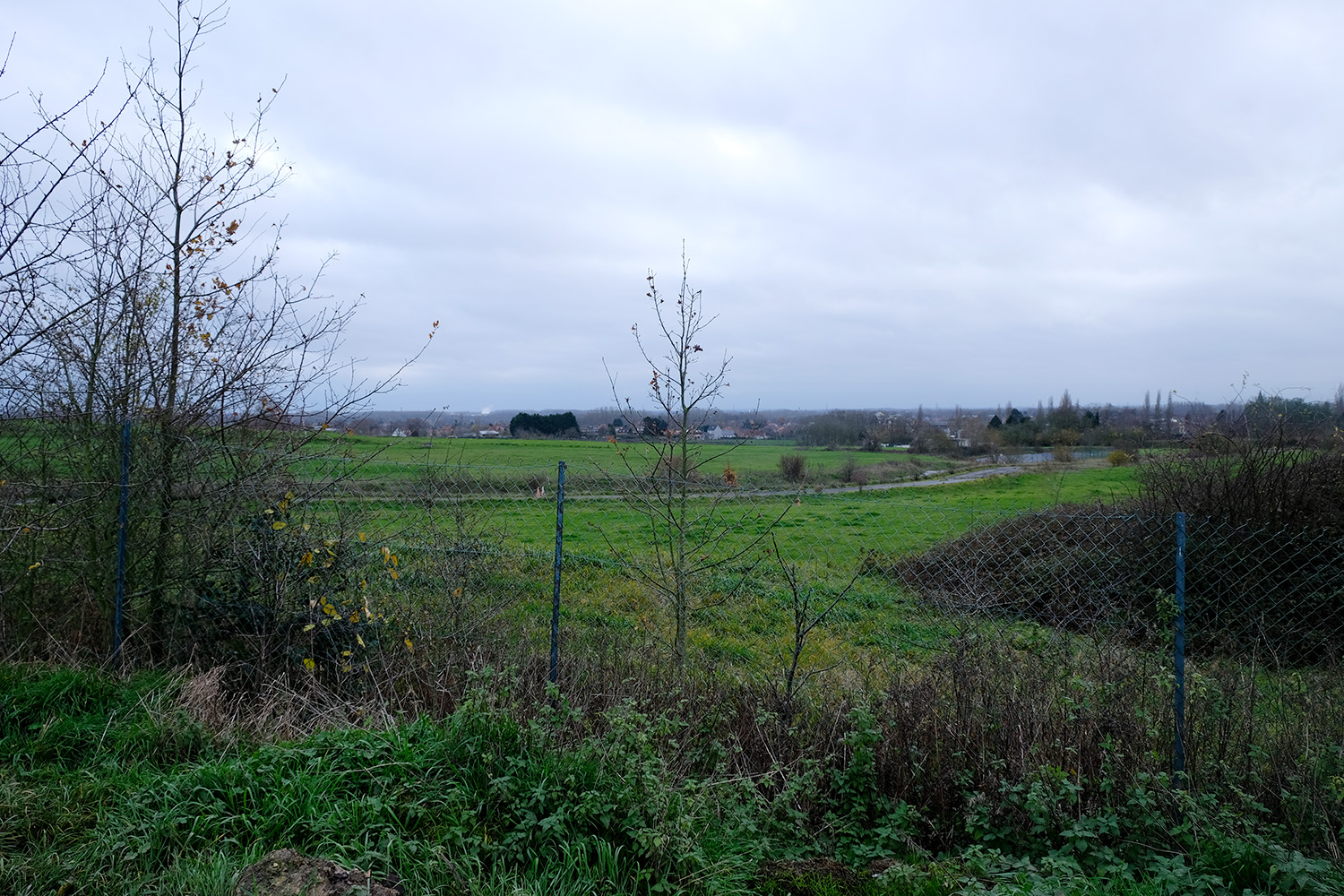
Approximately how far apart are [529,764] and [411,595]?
2674 millimetres

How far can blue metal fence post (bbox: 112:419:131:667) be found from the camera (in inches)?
215

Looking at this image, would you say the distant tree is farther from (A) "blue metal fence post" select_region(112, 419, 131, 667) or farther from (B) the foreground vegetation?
(B) the foreground vegetation

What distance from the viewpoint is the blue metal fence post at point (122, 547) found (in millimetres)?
5457

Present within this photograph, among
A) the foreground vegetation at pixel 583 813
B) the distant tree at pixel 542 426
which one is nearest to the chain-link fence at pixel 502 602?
the foreground vegetation at pixel 583 813

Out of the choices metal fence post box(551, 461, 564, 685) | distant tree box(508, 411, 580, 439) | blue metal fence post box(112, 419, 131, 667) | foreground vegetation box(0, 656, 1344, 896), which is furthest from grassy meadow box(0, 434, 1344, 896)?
distant tree box(508, 411, 580, 439)

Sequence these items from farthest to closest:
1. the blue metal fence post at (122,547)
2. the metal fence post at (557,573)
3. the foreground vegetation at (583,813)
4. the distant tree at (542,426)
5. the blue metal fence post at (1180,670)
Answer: the distant tree at (542,426) < the blue metal fence post at (122,547) < the metal fence post at (557,573) < the blue metal fence post at (1180,670) < the foreground vegetation at (583,813)

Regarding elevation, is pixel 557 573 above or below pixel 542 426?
below

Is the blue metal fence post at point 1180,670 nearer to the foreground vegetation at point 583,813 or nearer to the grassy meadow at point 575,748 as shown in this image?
the grassy meadow at point 575,748

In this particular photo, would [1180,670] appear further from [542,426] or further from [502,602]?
[542,426]

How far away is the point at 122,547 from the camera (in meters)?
5.48

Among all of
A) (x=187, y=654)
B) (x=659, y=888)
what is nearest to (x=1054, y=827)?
(x=659, y=888)

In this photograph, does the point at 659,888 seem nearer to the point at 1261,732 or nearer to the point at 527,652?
the point at 527,652

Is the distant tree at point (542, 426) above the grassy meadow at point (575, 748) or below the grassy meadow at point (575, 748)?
above

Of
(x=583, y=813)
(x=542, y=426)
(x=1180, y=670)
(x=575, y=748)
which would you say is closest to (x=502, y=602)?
(x=575, y=748)
